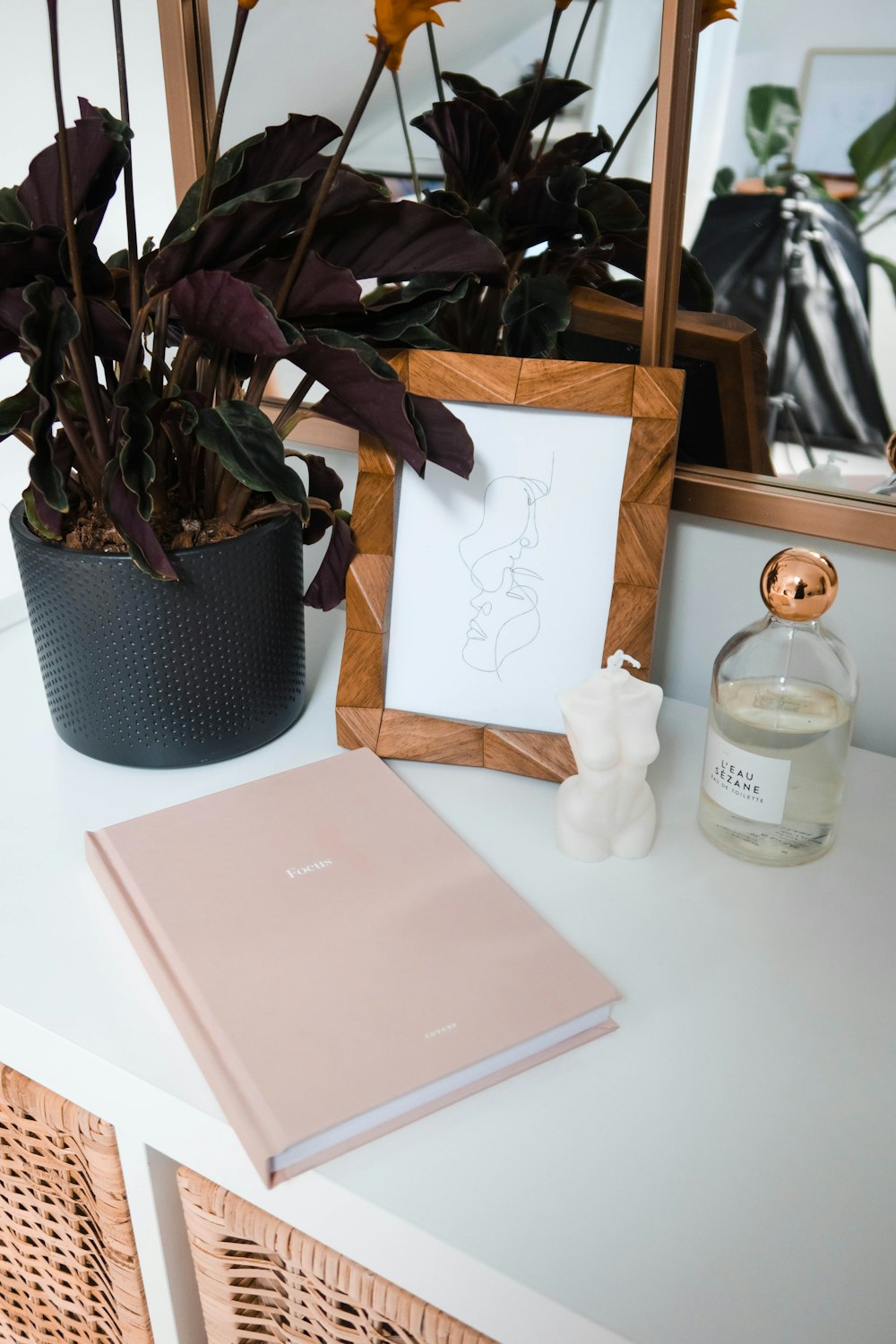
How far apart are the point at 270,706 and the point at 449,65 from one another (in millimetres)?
506

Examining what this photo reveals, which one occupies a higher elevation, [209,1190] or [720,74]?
[720,74]

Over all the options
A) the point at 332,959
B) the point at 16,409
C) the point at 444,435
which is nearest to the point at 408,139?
the point at 444,435

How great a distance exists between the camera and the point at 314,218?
0.64m

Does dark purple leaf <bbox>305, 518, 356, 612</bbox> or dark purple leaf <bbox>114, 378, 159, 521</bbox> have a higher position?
dark purple leaf <bbox>114, 378, 159, 521</bbox>

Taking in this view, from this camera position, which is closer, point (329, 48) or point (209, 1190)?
point (209, 1190)

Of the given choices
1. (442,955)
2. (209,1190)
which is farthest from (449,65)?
(209,1190)

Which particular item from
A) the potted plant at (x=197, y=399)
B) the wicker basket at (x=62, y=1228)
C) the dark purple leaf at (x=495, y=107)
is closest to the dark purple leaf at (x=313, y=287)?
the potted plant at (x=197, y=399)

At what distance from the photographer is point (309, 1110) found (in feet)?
1.66

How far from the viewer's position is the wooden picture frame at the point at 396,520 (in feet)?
2.39

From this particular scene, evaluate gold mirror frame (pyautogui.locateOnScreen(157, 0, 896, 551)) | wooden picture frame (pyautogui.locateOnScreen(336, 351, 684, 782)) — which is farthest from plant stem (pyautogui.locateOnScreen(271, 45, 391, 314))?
gold mirror frame (pyautogui.locateOnScreen(157, 0, 896, 551))

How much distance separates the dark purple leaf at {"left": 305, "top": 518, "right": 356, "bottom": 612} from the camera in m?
0.79

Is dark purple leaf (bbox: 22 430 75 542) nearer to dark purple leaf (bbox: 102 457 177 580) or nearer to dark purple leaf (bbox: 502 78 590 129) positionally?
dark purple leaf (bbox: 102 457 177 580)

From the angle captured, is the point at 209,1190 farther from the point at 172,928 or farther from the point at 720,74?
the point at 720,74

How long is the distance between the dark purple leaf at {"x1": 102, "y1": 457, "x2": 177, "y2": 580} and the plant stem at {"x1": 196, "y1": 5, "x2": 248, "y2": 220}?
181 millimetres
